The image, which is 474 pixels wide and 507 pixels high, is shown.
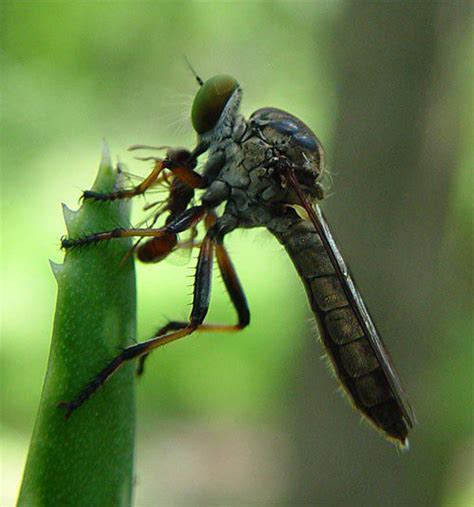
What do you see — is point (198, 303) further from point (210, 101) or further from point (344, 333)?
point (210, 101)

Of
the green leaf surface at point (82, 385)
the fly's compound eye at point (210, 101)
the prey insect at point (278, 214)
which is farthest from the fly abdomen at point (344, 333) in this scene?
the green leaf surface at point (82, 385)

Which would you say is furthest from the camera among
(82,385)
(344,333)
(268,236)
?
(268,236)

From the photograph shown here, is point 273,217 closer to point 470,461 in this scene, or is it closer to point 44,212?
point 44,212

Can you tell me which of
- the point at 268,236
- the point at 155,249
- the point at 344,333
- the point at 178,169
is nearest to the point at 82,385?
the point at 155,249

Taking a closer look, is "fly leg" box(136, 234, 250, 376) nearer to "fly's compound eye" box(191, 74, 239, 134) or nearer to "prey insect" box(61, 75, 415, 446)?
"prey insect" box(61, 75, 415, 446)

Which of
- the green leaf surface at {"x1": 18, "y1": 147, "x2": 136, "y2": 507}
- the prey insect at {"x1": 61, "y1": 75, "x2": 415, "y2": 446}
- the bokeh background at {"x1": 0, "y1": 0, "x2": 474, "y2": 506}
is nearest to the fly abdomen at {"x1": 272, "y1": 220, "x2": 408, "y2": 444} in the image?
the prey insect at {"x1": 61, "y1": 75, "x2": 415, "y2": 446}

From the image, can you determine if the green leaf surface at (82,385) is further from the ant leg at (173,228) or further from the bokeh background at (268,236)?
the bokeh background at (268,236)

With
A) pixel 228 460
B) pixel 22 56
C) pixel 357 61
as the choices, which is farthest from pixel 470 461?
pixel 22 56
